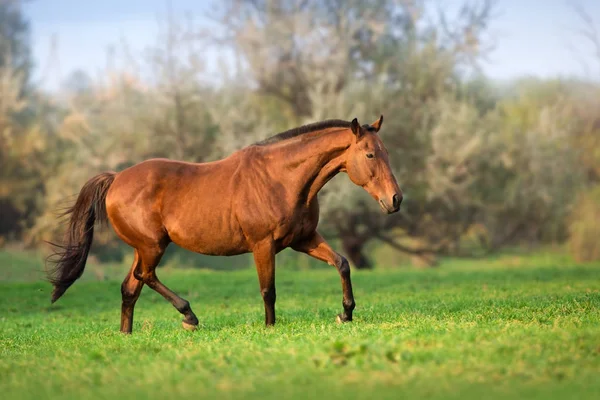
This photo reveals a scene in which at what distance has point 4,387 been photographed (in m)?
6.67

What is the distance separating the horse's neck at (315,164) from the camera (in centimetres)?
971

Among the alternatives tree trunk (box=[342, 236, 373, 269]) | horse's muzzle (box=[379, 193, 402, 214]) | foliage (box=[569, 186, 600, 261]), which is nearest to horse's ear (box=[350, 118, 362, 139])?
horse's muzzle (box=[379, 193, 402, 214])

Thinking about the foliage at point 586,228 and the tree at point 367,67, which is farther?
the foliage at point 586,228

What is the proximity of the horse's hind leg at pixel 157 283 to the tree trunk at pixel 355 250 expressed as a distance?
61.5 feet

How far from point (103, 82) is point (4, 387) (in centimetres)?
2794

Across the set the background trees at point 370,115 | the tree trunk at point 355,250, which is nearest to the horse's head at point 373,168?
the background trees at point 370,115

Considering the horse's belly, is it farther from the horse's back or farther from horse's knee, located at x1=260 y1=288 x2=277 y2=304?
horse's knee, located at x1=260 y1=288 x2=277 y2=304

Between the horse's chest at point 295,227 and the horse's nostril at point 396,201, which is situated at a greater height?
the horse's nostril at point 396,201

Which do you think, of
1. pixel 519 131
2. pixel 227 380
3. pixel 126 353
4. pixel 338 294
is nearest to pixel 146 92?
pixel 519 131

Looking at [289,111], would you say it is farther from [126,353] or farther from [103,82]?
[126,353]

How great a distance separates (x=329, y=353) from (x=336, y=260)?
9.90 feet

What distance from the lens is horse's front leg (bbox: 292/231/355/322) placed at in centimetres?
963

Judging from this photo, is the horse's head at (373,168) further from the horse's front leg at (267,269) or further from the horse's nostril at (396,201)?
the horse's front leg at (267,269)

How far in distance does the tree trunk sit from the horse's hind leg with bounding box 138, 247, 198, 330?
18743mm
